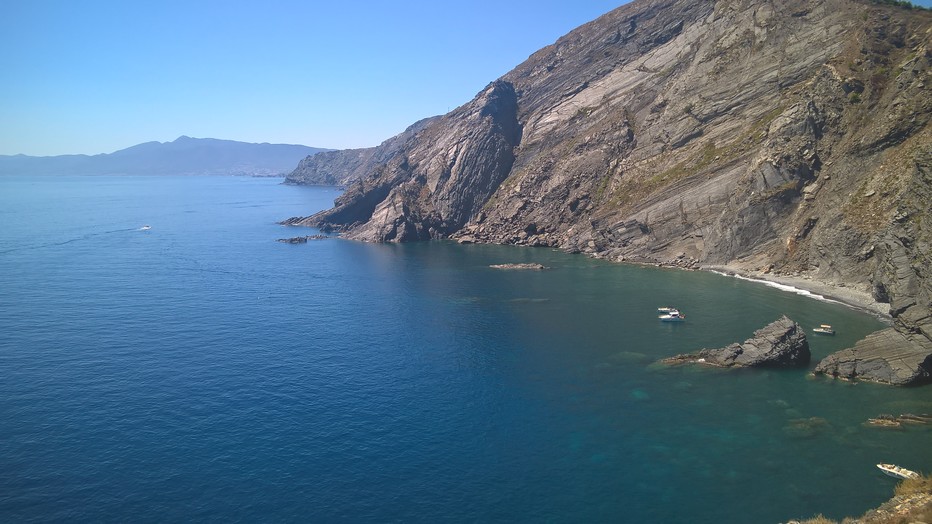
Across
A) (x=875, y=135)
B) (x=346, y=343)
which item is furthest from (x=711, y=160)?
(x=346, y=343)

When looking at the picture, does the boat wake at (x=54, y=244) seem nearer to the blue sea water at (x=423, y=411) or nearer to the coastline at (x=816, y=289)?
the blue sea water at (x=423, y=411)

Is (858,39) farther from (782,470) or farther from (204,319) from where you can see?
(204,319)

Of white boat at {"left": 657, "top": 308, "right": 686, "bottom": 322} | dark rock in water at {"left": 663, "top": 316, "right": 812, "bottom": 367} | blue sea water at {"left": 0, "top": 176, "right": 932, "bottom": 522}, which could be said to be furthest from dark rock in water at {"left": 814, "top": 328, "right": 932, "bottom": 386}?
white boat at {"left": 657, "top": 308, "right": 686, "bottom": 322}

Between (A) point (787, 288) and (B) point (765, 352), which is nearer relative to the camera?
(B) point (765, 352)

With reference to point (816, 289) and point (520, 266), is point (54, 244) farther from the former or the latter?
point (816, 289)

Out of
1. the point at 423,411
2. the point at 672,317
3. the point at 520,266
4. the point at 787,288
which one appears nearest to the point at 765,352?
the point at 672,317

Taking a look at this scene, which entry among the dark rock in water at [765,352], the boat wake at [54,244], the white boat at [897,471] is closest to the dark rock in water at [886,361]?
the dark rock in water at [765,352]

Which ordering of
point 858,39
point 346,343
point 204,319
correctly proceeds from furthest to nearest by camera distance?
1. point 858,39
2. point 204,319
3. point 346,343
